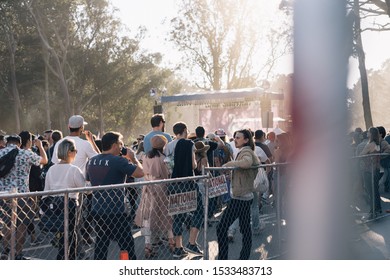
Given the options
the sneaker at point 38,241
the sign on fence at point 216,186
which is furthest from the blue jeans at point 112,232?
the sneaker at point 38,241

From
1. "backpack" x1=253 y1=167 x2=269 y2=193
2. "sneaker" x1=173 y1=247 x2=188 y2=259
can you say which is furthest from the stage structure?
"sneaker" x1=173 y1=247 x2=188 y2=259

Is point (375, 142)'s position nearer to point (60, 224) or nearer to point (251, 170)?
point (251, 170)

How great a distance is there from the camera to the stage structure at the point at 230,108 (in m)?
23.0

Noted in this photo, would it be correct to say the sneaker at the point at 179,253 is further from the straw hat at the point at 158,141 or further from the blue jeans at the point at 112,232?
the blue jeans at the point at 112,232

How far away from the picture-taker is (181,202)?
19.9 ft

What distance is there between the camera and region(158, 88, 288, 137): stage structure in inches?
A: 907

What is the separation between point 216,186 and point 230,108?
1752cm

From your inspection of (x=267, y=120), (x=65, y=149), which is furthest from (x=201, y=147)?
(x=267, y=120)

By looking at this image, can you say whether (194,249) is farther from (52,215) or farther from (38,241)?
(38,241)

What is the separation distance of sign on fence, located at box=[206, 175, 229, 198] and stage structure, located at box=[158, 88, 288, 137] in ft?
49.0

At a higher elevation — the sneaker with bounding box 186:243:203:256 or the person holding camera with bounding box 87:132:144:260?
the person holding camera with bounding box 87:132:144:260

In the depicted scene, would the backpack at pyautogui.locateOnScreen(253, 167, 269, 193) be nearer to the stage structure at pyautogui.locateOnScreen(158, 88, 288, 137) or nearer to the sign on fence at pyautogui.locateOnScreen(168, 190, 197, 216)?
the sign on fence at pyautogui.locateOnScreen(168, 190, 197, 216)

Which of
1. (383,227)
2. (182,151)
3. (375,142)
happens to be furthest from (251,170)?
(375,142)

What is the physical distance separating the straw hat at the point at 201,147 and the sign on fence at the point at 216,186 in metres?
2.56
